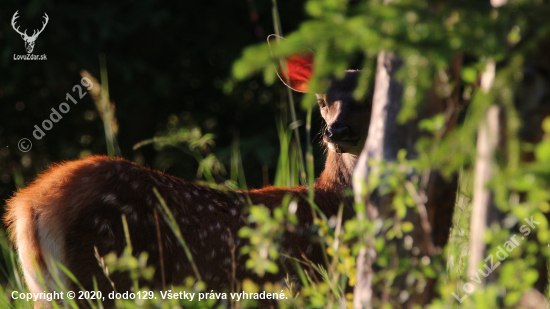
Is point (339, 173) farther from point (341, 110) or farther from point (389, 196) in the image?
point (389, 196)

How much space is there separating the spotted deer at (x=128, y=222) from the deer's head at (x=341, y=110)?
0.01 m

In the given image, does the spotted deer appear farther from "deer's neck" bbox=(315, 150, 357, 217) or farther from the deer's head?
"deer's neck" bbox=(315, 150, 357, 217)

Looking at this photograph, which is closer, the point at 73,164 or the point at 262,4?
the point at 73,164

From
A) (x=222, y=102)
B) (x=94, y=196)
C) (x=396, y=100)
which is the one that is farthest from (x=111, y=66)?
(x=396, y=100)

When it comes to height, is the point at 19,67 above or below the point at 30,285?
above

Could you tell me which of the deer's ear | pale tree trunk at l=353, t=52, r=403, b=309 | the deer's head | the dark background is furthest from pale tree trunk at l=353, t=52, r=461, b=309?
the dark background

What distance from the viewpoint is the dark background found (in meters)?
5.82

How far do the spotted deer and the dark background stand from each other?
10.1 ft

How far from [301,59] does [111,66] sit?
335cm

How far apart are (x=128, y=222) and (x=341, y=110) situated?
4.88ft

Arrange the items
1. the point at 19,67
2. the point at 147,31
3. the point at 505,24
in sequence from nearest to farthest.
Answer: the point at 505,24 < the point at 19,67 < the point at 147,31

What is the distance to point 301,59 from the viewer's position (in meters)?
3.59

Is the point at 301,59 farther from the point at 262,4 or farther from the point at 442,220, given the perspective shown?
the point at 262,4

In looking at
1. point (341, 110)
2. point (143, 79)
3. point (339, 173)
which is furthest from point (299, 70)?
point (143, 79)
